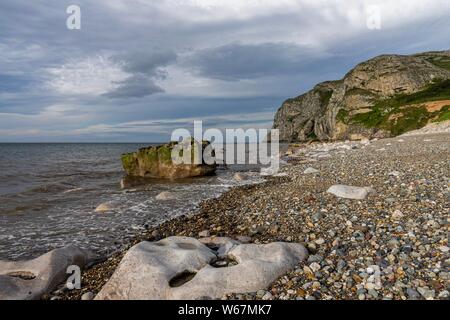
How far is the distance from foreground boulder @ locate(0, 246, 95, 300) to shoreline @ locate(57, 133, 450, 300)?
0.53 metres

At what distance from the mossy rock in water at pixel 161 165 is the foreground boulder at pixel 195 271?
68.6 feet

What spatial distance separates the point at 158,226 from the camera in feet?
41.9

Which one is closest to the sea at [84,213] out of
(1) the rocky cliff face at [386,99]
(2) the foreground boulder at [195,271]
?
(2) the foreground boulder at [195,271]

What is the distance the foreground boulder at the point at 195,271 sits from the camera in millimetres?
5977

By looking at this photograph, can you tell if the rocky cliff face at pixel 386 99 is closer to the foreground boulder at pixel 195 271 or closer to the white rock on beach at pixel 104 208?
the white rock on beach at pixel 104 208

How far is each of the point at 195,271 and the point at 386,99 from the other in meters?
126

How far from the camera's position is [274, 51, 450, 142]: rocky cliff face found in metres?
85.8

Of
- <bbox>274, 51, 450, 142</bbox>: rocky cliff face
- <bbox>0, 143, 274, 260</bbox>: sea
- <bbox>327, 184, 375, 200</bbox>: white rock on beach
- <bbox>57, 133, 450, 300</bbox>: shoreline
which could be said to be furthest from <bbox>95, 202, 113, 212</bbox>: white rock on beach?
<bbox>274, 51, 450, 142</bbox>: rocky cliff face


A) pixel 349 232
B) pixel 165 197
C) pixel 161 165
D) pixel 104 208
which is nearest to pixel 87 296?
pixel 349 232

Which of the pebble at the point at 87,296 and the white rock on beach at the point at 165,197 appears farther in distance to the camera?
the white rock on beach at the point at 165,197

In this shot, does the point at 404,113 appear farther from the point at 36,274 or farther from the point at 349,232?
the point at 36,274
